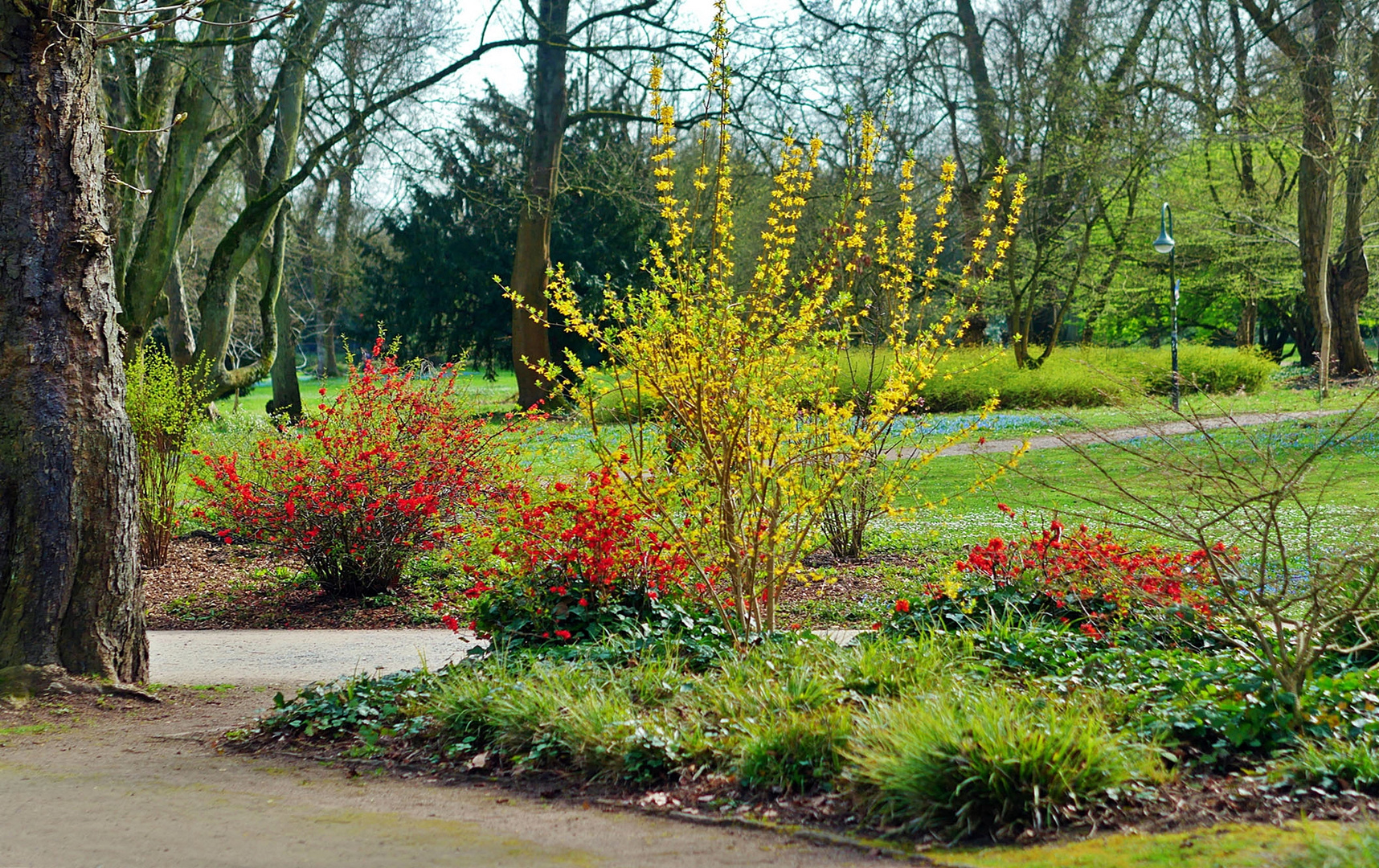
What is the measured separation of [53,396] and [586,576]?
2.77 metres

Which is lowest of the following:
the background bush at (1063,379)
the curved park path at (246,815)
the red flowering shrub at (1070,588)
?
the curved park path at (246,815)

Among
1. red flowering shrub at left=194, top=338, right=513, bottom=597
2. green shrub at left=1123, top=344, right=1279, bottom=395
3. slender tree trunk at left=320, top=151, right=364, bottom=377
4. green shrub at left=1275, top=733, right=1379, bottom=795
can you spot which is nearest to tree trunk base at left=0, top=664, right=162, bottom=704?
red flowering shrub at left=194, top=338, right=513, bottom=597

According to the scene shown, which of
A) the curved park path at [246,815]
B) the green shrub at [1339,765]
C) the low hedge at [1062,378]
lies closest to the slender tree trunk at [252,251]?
the curved park path at [246,815]

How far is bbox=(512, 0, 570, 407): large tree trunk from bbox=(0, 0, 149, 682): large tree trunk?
1186cm

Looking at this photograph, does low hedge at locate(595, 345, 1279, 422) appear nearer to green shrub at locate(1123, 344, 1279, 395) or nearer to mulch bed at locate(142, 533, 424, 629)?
green shrub at locate(1123, 344, 1279, 395)

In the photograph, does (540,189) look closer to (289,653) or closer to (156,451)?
(156,451)

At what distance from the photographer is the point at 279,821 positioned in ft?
12.2

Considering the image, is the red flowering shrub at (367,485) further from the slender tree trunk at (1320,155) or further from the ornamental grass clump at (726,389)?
the slender tree trunk at (1320,155)

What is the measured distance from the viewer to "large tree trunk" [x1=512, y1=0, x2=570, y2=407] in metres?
19.9

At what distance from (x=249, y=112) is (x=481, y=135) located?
11.4 meters

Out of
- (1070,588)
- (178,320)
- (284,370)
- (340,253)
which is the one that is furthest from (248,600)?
(340,253)

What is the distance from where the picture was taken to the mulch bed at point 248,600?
7688 mm

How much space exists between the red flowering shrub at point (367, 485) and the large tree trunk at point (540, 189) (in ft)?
30.6

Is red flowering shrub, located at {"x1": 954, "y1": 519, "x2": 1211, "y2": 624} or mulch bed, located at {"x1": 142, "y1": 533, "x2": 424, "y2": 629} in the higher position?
red flowering shrub, located at {"x1": 954, "y1": 519, "x2": 1211, "y2": 624}
